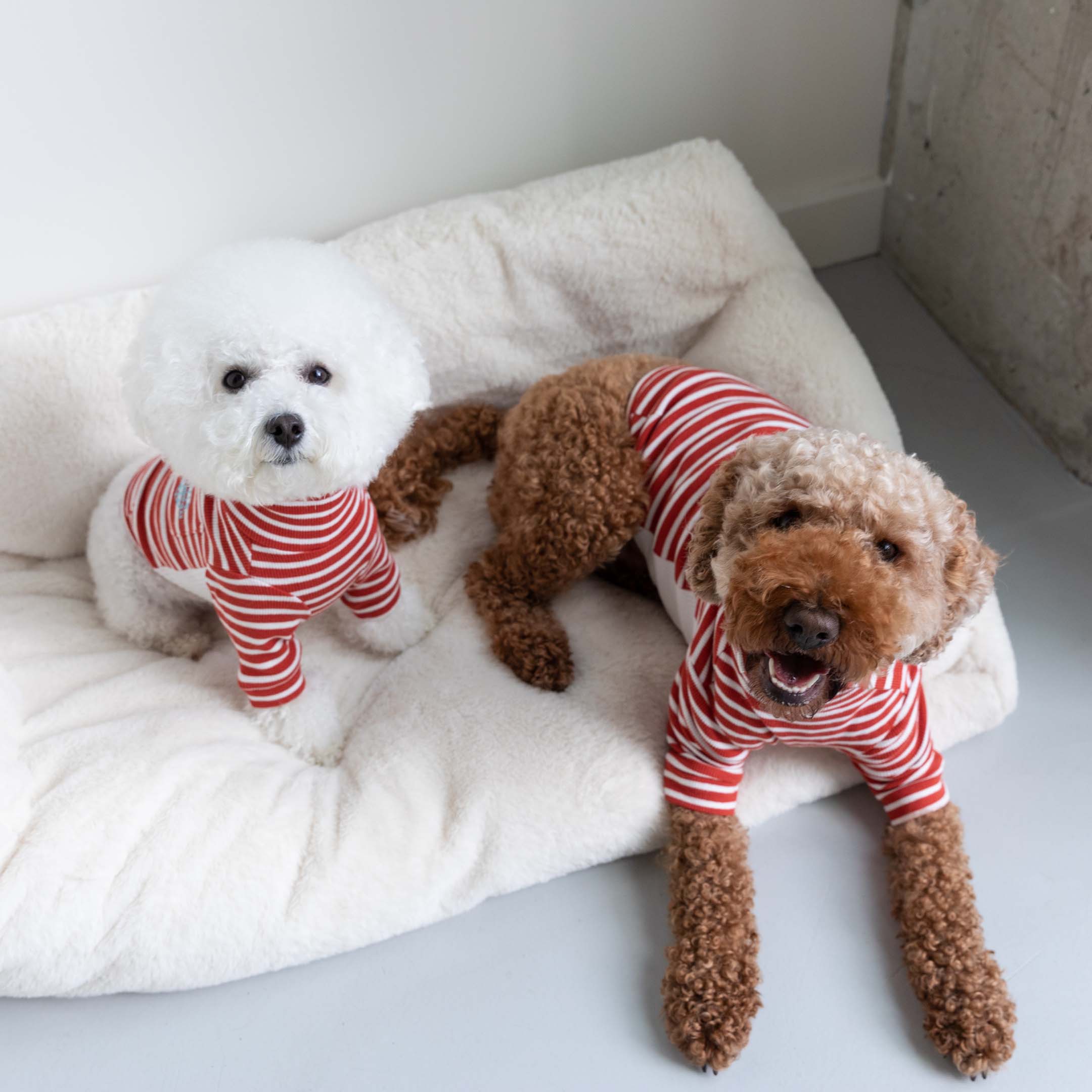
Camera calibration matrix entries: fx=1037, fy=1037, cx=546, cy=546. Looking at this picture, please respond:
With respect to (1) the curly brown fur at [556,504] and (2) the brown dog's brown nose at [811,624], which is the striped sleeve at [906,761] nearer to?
(2) the brown dog's brown nose at [811,624]

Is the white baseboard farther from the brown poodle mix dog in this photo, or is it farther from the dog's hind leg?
the dog's hind leg

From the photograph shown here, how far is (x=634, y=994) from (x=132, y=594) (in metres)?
0.89

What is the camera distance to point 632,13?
167 cm

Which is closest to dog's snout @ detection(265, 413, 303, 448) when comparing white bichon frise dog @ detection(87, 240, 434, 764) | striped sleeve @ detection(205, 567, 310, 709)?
white bichon frise dog @ detection(87, 240, 434, 764)

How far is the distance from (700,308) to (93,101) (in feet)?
3.21

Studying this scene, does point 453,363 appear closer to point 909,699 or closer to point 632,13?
point 632,13

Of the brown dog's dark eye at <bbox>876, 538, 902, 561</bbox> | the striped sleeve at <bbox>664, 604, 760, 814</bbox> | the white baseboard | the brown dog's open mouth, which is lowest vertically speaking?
the striped sleeve at <bbox>664, 604, 760, 814</bbox>

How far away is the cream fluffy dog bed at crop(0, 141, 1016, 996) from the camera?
1.25 m

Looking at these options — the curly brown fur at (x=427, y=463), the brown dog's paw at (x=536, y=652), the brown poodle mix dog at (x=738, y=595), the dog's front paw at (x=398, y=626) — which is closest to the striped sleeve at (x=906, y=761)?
the brown poodle mix dog at (x=738, y=595)

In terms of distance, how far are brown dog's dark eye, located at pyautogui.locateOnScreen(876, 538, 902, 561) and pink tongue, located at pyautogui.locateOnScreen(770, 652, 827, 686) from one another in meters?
0.13

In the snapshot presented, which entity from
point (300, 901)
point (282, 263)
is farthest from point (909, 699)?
point (282, 263)

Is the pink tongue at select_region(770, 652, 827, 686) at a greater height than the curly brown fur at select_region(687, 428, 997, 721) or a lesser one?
lesser

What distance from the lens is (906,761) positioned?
1.25m

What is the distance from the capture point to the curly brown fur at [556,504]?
1.42 m
